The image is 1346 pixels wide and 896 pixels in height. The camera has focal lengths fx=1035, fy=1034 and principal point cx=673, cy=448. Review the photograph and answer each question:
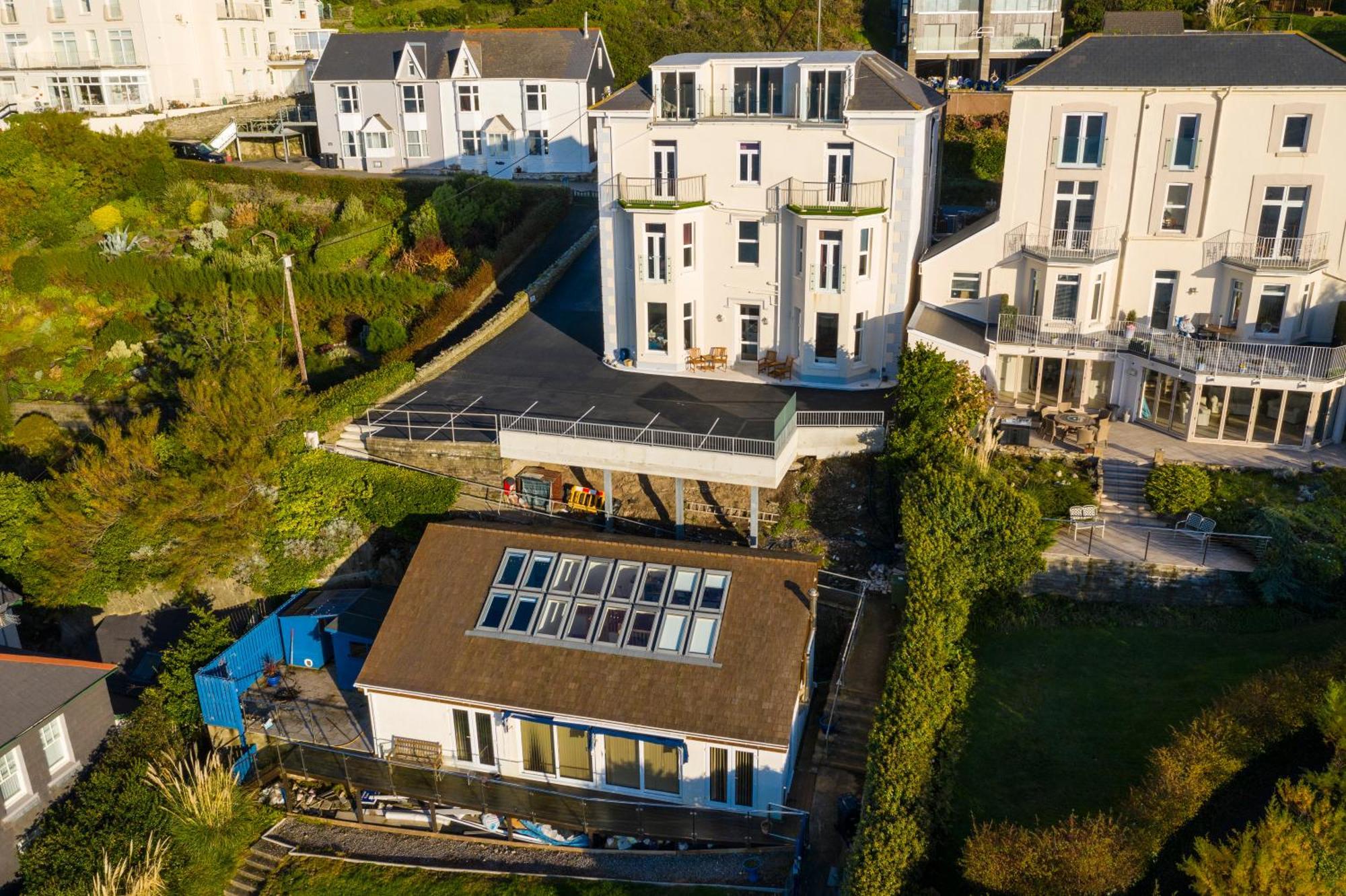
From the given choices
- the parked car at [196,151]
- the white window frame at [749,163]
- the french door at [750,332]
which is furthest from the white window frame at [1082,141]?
the parked car at [196,151]

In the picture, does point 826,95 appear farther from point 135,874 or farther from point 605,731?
point 135,874

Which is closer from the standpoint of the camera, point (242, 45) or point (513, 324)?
point (513, 324)

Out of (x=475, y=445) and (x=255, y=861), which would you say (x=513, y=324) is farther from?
(x=255, y=861)

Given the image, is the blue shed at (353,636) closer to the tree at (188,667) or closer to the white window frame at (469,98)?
the tree at (188,667)

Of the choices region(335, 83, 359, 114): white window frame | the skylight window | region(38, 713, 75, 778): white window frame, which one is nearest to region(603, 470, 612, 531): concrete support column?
the skylight window

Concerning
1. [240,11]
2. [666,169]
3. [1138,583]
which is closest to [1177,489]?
[1138,583]

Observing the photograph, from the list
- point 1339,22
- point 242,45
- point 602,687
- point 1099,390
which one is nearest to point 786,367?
point 1099,390

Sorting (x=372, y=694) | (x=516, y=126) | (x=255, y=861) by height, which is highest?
(x=516, y=126)
